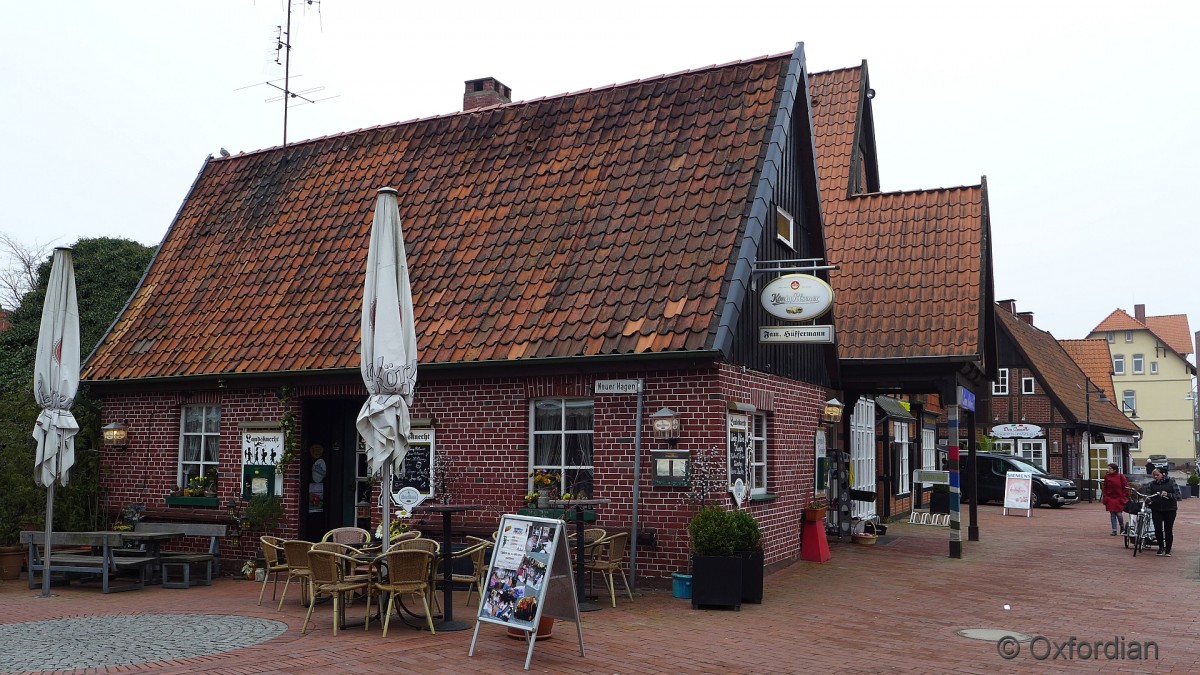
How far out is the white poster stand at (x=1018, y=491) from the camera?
2723 cm

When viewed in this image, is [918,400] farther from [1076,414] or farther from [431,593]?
[431,593]

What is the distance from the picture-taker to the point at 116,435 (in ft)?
50.7

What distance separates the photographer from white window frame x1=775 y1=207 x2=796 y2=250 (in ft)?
47.4

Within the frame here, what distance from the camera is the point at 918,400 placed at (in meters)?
27.5

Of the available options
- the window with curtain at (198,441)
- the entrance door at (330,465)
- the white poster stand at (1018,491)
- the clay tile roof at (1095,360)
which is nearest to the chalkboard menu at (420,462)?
the entrance door at (330,465)

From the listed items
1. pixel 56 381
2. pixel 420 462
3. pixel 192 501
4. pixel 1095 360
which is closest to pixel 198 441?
pixel 192 501

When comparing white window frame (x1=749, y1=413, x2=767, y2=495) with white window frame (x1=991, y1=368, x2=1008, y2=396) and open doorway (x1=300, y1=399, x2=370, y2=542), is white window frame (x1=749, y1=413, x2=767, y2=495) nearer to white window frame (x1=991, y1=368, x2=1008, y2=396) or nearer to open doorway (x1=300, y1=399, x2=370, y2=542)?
open doorway (x1=300, y1=399, x2=370, y2=542)

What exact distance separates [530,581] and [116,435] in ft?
31.5

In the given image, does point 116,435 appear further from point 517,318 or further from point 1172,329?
point 1172,329

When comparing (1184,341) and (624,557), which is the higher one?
(1184,341)

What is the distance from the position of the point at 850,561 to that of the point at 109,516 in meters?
11.1

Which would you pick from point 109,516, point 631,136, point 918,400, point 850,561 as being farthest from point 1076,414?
point 109,516

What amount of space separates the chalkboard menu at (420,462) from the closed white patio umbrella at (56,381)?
3.90 meters

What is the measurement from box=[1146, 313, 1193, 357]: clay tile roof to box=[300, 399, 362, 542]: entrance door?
3255 inches
